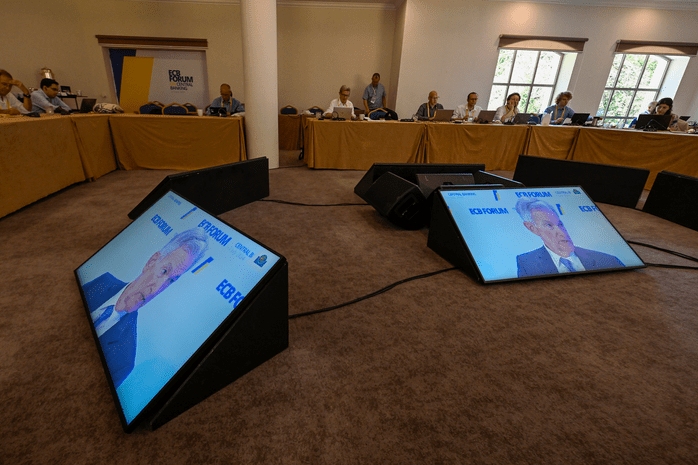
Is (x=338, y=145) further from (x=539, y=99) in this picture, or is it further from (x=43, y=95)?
(x=539, y=99)

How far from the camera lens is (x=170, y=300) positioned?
42.2 inches

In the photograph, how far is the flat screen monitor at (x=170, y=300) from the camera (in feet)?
3.11

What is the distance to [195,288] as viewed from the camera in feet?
3.48

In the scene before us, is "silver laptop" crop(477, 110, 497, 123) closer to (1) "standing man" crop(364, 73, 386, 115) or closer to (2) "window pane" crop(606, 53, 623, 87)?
(1) "standing man" crop(364, 73, 386, 115)

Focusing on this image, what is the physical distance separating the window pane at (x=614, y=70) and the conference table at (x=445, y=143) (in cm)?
429

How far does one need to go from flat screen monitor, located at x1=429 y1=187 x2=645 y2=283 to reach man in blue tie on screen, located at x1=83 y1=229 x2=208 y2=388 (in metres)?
1.50

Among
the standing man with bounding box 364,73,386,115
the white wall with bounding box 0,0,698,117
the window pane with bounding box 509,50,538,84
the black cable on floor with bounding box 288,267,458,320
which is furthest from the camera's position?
the window pane with bounding box 509,50,538,84

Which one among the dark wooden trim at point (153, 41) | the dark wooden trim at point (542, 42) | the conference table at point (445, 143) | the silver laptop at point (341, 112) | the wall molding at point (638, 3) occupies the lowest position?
the conference table at point (445, 143)

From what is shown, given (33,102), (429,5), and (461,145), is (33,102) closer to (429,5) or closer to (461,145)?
(461,145)

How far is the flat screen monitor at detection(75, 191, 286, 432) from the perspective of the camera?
95 cm

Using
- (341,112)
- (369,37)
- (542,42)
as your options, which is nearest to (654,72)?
(542,42)

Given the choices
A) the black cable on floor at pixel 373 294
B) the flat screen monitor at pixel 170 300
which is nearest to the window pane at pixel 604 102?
the black cable on floor at pixel 373 294

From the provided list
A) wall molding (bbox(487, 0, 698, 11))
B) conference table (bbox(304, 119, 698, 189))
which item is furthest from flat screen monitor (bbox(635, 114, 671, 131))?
wall molding (bbox(487, 0, 698, 11))

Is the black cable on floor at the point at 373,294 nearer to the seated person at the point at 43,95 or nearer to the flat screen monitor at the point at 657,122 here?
the flat screen monitor at the point at 657,122
